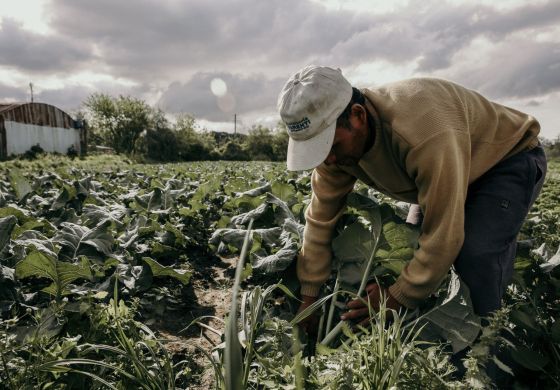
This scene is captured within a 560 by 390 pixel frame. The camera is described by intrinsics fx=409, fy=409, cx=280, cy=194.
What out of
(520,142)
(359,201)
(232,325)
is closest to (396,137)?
(359,201)

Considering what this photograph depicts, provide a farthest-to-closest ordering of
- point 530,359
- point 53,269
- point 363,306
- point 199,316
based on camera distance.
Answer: point 199,316 → point 363,306 → point 53,269 → point 530,359

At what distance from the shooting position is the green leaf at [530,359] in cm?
169

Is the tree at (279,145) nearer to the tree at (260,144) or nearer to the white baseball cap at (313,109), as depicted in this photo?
the tree at (260,144)

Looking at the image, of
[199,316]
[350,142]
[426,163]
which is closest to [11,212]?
[199,316]

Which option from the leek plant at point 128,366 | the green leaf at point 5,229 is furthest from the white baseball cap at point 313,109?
the green leaf at point 5,229

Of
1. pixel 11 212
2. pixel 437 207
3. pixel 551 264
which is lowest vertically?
pixel 551 264

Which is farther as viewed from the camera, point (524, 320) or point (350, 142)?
point (350, 142)

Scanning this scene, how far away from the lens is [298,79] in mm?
1941

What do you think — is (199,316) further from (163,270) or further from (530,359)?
(530,359)

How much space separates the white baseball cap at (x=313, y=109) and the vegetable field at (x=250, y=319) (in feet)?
1.68

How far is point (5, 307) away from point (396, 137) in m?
2.00

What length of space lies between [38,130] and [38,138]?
0.59 meters

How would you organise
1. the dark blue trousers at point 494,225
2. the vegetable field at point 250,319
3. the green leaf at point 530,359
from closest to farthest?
the vegetable field at point 250,319 → the green leaf at point 530,359 → the dark blue trousers at point 494,225

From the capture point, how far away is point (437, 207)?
179cm
